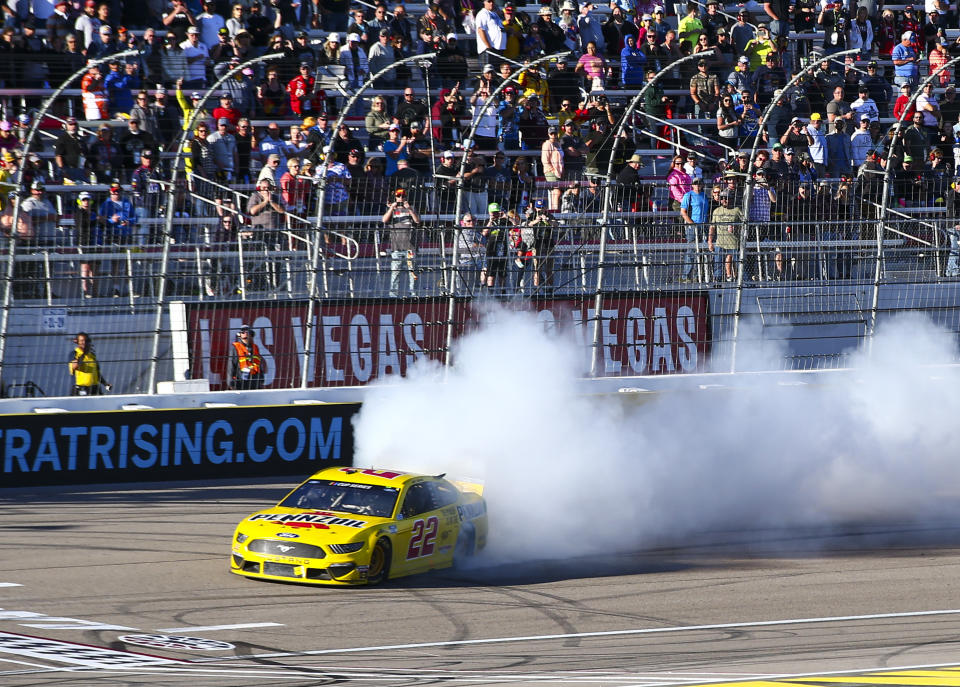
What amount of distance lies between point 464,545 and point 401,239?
4916 mm

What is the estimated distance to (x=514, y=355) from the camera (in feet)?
51.2

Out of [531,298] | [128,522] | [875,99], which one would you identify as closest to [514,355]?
[531,298]

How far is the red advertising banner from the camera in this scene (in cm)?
1648

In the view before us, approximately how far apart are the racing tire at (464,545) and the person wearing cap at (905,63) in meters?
14.8

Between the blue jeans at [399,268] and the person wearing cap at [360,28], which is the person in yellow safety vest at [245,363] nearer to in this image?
A: the blue jeans at [399,268]

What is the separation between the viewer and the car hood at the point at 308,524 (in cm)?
1145

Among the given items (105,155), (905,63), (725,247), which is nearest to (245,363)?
(105,155)

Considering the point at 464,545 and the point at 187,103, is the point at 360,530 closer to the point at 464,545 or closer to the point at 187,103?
the point at 464,545

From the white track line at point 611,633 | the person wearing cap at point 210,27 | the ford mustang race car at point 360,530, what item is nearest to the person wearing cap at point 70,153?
the person wearing cap at point 210,27

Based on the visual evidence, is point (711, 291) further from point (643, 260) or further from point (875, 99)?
point (875, 99)

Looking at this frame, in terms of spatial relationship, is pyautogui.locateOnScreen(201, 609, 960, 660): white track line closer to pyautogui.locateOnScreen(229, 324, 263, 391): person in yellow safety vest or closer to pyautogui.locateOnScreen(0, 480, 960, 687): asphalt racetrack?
pyautogui.locateOnScreen(0, 480, 960, 687): asphalt racetrack

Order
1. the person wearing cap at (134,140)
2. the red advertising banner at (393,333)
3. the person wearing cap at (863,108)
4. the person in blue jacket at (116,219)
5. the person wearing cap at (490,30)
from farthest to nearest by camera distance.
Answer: the person wearing cap at (863,108)
the person wearing cap at (490,30)
the person wearing cap at (134,140)
the red advertising banner at (393,333)
the person in blue jacket at (116,219)

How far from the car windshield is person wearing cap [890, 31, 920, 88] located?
612 inches

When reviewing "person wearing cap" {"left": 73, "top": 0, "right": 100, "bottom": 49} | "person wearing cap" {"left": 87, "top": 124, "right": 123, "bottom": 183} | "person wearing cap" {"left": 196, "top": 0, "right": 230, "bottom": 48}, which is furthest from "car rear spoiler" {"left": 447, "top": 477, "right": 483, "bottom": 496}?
"person wearing cap" {"left": 73, "top": 0, "right": 100, "bottom": 49}
